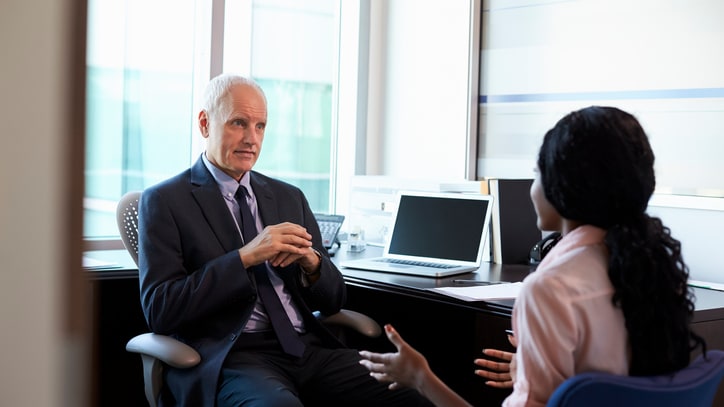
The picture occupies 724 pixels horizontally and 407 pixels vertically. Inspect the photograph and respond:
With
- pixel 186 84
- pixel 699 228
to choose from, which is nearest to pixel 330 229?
pixel 186 84

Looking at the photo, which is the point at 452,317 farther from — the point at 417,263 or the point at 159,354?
the point at 159,354

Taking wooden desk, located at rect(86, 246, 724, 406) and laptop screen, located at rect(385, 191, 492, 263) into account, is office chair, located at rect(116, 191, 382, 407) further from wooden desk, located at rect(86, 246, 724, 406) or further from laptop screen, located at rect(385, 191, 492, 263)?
laptop screen, located at rect(385, 191, 492, 263)

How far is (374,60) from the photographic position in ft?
13.9

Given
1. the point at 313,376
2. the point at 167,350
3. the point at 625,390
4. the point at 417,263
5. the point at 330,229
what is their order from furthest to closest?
the point at 330,229, the point at 417,263, the point at 313,376, the point at 167,350, the point at 625,390

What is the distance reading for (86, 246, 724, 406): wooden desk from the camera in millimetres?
2592

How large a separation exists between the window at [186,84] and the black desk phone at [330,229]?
26.3 inches

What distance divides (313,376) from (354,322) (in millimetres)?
261

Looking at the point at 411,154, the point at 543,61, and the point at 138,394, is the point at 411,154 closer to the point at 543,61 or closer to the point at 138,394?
the point at 543,61

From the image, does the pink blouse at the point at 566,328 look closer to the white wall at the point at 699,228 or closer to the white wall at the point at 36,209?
the white wall at the point at 36,209

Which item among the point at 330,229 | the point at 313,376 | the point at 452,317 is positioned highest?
the point at 330,229

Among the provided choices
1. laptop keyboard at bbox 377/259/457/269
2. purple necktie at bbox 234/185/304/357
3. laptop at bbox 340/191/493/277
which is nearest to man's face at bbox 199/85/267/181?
purple necktie at bbox 234/185/304/357

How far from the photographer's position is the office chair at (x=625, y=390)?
1.20 metres

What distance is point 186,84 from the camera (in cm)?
359

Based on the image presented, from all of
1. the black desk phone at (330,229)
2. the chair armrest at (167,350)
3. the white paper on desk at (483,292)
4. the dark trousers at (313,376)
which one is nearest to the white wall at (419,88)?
the black desk phone at (330,229)
